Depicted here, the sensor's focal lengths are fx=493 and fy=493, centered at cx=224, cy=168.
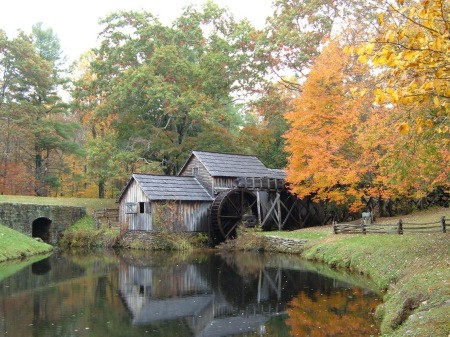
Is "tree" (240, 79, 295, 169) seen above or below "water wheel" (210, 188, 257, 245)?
above

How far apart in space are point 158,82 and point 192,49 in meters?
6.77

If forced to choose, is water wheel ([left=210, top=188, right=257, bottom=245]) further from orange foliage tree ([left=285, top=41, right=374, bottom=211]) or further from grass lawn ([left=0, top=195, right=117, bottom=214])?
grass lawn ([left=0, top=195, right=117, bottom=214])

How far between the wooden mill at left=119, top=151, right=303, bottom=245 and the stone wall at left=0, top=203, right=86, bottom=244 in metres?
4.70

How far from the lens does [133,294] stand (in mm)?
15062

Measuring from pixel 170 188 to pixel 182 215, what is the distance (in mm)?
1793

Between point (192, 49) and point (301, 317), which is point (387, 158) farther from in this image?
point (192, 49)

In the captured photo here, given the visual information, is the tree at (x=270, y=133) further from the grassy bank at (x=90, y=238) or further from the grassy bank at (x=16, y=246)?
the grassy bank at (x=16, y=246)

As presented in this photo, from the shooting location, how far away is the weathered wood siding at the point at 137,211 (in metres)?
29.2

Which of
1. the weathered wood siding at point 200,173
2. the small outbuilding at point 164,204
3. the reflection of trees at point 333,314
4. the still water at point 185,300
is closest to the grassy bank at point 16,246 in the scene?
the still water at point 185,300

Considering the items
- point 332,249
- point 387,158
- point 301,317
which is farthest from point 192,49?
point 301,317

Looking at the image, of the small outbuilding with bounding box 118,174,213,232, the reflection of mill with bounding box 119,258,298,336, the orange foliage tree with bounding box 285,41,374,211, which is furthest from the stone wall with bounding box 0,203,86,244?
the orange foliage tree with bounding box 285,41,374,211

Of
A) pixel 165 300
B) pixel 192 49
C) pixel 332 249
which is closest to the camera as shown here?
pixel 165 300

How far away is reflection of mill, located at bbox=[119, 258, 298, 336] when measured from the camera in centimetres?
1156

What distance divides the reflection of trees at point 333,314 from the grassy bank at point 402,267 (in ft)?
1.57
